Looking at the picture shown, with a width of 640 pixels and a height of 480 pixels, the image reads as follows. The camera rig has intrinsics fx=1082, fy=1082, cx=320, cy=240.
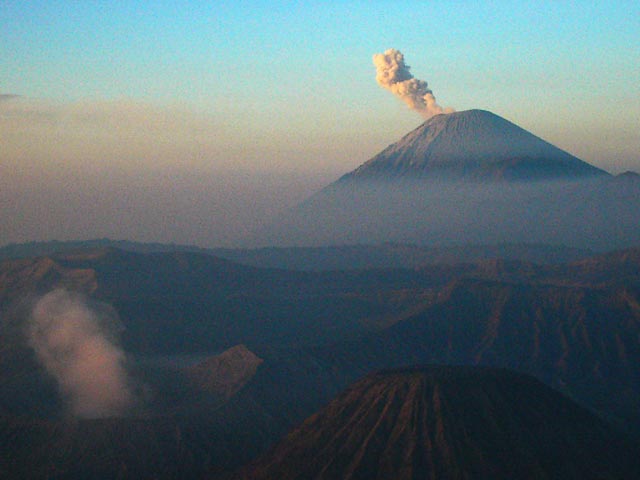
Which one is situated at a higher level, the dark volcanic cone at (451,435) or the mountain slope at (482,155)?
the mountain slope at (482,155)

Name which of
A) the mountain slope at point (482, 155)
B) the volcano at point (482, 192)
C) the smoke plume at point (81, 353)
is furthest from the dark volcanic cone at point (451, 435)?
the mountain slope at point (482, 155)

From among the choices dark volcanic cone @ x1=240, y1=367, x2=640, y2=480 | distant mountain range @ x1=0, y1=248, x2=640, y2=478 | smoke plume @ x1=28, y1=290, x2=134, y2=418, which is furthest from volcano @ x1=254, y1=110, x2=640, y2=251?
dark volcanic cone @ x1=240, y1=367, x2=640, y2=480

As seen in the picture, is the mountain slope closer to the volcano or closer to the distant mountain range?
the volcano

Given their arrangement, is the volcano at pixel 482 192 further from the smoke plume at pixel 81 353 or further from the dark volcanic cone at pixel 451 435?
the dark volcanic cone at pixel 451 435

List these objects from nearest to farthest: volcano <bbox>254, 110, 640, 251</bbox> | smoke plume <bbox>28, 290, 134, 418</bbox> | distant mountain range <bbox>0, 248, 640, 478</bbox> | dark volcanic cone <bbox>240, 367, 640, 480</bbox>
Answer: dark volcanic cone <bbox>240, 367, 640, 480</bbox> → distant mountain range <bbox>0, 248, 640, 478</bbox> → smoke plume <bbox>28, 290, 134, 418</bbox> → volcano <bbox>254, 110, 640, 251</bbox>

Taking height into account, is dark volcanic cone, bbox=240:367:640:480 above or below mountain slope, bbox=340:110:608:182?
below

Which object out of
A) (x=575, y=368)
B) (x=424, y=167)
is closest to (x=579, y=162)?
(x=424, y=167)
